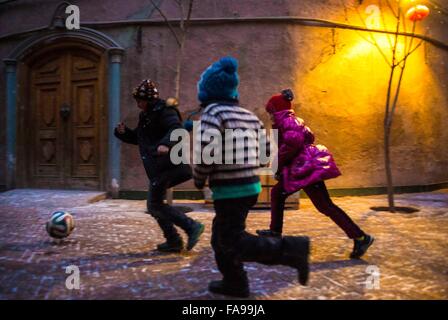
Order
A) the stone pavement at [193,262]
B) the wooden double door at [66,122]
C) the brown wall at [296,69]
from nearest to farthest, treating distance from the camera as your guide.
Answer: the stone pavement at [193,262]
the brown wall at [296,69]
the wooden double door at [66,122]

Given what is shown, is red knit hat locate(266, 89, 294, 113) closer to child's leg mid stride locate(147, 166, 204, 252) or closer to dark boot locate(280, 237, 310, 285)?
child's leg mid stride locate(147, 166, 204, 252)

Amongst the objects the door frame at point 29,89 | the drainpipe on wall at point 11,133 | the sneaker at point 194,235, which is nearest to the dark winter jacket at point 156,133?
the sneaker at point 194,235

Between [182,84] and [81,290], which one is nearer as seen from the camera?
[81,290]

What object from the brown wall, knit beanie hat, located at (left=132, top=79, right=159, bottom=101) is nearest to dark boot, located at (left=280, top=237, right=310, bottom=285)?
knit beanie hat, located at (left=132, top=79, right=159, bottom=101)

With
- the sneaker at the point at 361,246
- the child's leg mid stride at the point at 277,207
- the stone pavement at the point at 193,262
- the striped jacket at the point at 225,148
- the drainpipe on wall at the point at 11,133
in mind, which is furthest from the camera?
the drainpipe on wall at the point at 11,133

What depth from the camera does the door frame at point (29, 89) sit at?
7.98 meters

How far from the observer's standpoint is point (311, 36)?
8.09 metres

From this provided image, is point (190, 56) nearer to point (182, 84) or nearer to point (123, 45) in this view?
point (182, 84)

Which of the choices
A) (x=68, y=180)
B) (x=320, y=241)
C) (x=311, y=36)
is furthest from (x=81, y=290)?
(x=311, y=36)

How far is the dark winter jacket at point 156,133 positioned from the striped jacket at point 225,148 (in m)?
1.15

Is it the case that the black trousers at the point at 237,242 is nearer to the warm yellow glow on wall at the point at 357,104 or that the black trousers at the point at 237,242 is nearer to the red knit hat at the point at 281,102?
the red knit hat at the point at 281,102

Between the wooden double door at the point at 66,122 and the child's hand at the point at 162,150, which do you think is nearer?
the child's hand at the point at 162,150
